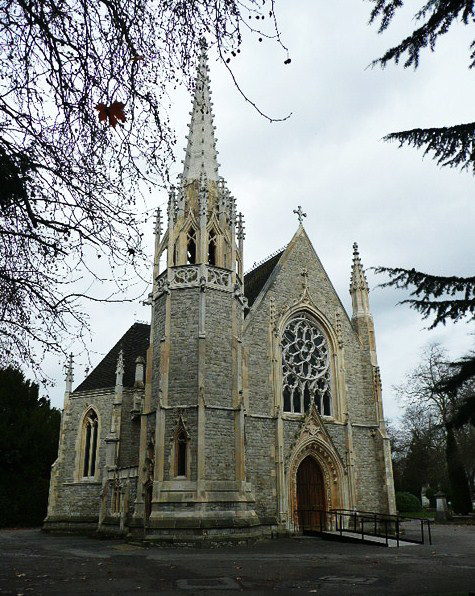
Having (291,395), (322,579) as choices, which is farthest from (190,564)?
(291,395)

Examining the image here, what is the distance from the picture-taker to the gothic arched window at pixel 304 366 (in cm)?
2112

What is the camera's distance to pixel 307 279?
22984mm

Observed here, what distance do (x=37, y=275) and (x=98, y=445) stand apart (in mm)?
17501

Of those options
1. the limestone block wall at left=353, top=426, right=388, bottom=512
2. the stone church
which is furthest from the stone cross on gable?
the limestone block wall at left=353, top=426, right=388, bottom=512

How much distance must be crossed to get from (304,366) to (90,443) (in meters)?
9.75

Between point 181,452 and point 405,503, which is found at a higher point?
point 181,452

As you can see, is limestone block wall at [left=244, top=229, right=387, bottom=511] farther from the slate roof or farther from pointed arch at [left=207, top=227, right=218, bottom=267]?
→ pointed arch at [left=207, top=227, right=218, bottom=267]

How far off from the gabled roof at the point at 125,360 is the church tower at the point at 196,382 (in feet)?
19.3

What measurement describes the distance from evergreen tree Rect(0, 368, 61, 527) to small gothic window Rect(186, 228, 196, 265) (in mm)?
13546

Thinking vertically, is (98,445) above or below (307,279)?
below

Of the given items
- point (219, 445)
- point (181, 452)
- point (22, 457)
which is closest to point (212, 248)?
point (219, 445)

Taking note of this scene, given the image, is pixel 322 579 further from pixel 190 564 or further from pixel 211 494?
pixel 211 494

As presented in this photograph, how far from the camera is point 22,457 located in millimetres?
29656

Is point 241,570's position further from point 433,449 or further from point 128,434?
point 433,449
